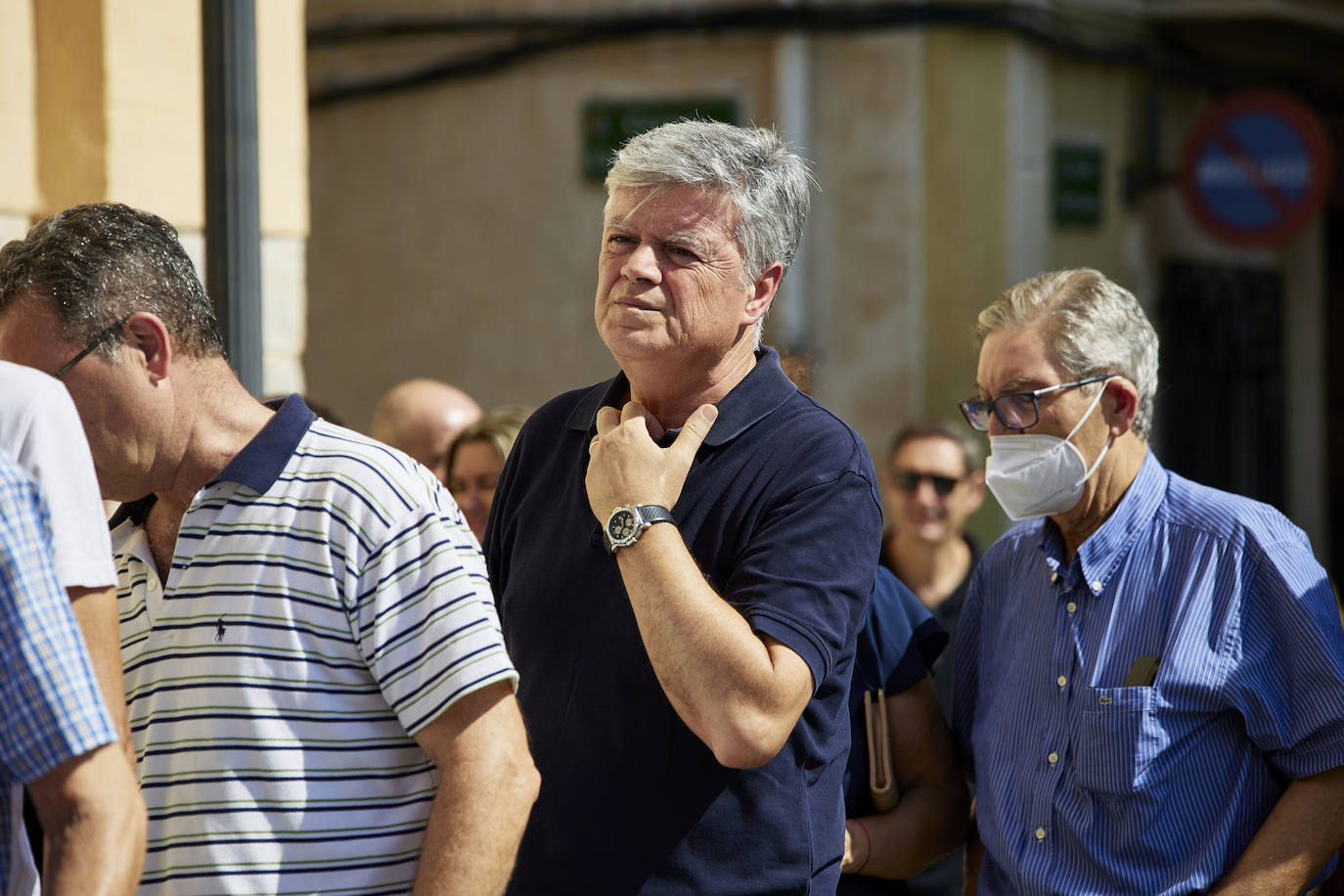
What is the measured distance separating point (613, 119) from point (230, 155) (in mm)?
5052

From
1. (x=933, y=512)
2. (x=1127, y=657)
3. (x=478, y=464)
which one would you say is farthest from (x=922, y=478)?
(x=1127, y=657)

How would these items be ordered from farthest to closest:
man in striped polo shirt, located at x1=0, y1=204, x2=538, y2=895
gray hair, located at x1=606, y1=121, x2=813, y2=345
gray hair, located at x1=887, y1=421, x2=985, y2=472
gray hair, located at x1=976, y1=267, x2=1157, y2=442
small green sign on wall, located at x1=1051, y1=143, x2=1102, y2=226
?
small green sign on wall, located at x1=1051, y1=143, x2=1102, y2=226, gray hair, located at x1=887, y1=421, x2=985, y2=472, gray hair, located at x1=976, y1=267, x2=1157, y2=442, gray hair, located at x1=606, y1=121, x2=813, y2=345, man in striped polo shirt, located at x1=0, y1=204, x2=538, y2=895

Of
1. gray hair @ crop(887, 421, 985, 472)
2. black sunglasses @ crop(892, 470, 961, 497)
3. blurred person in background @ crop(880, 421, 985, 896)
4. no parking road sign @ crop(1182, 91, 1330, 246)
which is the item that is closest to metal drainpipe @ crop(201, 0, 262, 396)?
blurred person in background @ crop(880, 421, 985, 896)

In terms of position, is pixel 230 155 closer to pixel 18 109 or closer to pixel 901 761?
pixel 18 109

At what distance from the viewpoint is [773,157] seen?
2.55 m

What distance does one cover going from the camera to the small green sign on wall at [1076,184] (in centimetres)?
838

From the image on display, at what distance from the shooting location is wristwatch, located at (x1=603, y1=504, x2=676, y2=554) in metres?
2.29

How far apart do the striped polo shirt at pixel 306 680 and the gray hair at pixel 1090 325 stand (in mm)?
1451

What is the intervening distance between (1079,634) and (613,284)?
44.6 inches

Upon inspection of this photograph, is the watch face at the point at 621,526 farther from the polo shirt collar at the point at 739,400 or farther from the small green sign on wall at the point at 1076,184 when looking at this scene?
the small green sign on wall at the point at 1076,184

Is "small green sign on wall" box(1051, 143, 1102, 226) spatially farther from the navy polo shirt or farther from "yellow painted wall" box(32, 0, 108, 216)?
the navy polo shirt

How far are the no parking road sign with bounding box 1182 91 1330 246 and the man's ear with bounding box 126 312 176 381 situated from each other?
705 centimetres

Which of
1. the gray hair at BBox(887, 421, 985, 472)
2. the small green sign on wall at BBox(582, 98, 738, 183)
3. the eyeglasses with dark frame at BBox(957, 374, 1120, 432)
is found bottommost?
the gray hair at BBox(887, 421, 985, 472)

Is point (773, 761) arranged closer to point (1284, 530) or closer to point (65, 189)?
point (1284, 530)
